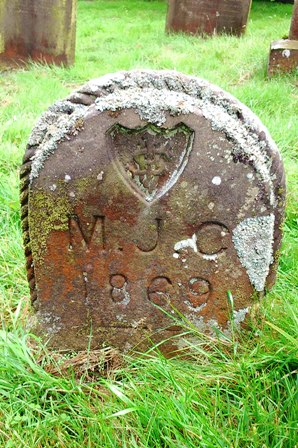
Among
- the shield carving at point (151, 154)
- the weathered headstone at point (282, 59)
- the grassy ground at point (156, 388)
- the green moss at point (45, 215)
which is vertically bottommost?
the grassy ground at point (156, 388)

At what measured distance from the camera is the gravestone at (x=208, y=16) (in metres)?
8.10

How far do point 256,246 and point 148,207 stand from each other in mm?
413

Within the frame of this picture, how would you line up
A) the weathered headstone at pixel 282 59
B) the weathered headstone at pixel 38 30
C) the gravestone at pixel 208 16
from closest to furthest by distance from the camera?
the weathered headstone at pixel 282 59, the weathered headstone at pixel 38 30, the gravestone at pixel 208 16

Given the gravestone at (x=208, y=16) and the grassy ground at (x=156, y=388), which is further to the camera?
the gravestone at (x=208, y=16)

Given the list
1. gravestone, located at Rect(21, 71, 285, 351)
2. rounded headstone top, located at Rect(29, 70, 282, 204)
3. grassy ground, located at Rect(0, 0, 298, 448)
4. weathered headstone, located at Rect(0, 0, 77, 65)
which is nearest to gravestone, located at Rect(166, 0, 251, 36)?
weathered headstone, located at Rect(0, 0, 77, 65)

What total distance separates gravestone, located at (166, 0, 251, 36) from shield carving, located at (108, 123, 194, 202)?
6.86 meters

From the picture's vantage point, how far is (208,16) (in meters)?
8.25

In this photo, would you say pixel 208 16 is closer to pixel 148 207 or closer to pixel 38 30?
pixel 38 30

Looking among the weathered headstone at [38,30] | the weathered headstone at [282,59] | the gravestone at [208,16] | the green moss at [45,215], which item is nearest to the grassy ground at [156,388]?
the green moss at [45,215]

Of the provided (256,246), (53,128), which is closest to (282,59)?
(256,246)

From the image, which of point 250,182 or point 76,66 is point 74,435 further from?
point 76,66

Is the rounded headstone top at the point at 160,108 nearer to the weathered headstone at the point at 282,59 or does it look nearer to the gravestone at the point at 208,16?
the weathered headstone at the point at 282,59

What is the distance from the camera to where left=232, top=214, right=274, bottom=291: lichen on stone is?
6.15 ft

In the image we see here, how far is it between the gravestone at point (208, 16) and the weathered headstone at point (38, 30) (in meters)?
2.62
